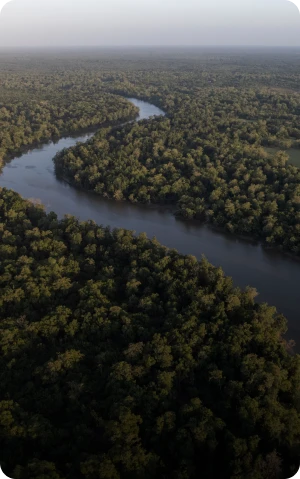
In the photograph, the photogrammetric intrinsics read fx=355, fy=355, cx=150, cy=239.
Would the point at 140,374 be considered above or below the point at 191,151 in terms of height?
below

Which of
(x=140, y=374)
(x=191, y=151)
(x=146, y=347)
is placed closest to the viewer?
(x=140, y=374)

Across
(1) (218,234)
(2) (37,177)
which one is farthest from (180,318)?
(2) (37,177)

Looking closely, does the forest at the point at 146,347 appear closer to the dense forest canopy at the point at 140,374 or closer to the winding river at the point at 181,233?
the dense forest canopy at the point at 140,374

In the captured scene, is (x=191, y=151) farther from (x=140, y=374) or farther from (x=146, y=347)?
(x=140, y=374)

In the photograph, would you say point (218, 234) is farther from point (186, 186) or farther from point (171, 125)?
point (171, 125)

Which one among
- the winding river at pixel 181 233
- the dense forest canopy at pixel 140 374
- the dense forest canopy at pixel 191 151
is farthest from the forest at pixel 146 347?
the winding river at pixel 181 233

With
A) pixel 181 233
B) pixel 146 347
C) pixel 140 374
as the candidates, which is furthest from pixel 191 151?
pixel 140 374

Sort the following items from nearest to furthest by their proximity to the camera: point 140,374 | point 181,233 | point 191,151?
point 140,374 < point 181,233 < point 191,151
